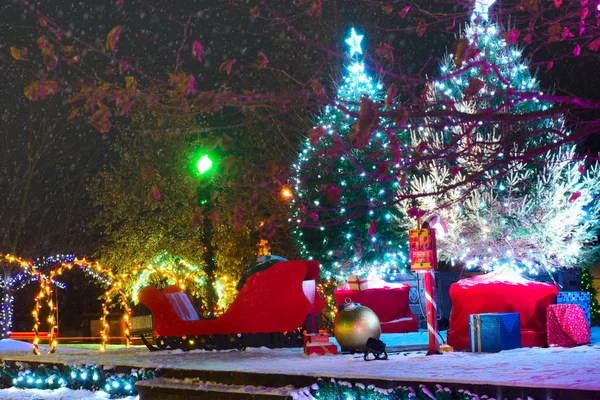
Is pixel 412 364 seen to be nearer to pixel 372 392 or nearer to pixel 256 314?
A: pixel 372 392

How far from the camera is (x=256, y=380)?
11.6m

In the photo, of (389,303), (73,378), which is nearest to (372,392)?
(73,378)

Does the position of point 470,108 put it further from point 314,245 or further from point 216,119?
point 216,119

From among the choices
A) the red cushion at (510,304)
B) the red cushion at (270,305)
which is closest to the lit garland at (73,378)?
the red cushion at (270,305)

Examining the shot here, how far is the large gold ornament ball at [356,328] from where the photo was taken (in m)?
15.2

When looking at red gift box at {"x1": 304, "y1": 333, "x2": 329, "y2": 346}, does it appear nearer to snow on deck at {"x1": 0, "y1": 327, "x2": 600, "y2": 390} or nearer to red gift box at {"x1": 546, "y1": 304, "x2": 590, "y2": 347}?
snow on deck at {"x1": 0, "y1": 327, "x2": 600, "y2": 390}

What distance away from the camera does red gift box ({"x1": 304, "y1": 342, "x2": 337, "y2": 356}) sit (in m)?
15.4

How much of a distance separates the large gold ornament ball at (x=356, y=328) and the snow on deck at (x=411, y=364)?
0.43 metres

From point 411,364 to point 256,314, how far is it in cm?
600

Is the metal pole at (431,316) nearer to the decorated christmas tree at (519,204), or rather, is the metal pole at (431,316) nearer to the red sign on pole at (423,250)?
the red sign on pole at (423,250)

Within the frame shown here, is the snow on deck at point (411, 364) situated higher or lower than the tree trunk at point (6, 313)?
lower

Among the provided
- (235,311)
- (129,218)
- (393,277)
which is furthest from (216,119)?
(235,311)

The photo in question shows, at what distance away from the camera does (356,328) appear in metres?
15.3

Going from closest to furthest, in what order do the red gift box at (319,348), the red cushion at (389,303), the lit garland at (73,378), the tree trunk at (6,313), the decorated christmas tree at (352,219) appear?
the lit garland at (73,378) < the red gift box at (319,348) < the red cushion at (389,303) < the decorated christmas tree at (352,219) < the tree trunk at (6,313)
